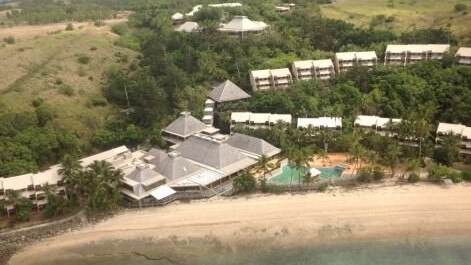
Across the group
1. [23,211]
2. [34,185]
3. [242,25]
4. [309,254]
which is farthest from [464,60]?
[23,211]

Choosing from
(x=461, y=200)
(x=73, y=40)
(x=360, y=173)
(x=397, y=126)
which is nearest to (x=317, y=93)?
(x=397, y=126)

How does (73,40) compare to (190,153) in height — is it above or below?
above

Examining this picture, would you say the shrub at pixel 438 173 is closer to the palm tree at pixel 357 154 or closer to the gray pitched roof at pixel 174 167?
the palm tree at pixel 357 154

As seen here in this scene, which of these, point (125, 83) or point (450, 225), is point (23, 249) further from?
point (450, 225)

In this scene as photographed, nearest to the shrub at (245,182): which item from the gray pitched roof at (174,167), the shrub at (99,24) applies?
the gray pitched roof at (174,167)

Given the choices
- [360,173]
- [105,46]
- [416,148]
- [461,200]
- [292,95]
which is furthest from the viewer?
[105,46]

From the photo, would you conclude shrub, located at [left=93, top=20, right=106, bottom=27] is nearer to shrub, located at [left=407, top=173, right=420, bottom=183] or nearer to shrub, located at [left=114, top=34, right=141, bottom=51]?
shrub, located at [left=114, top=34, right=141, bottom=51]
